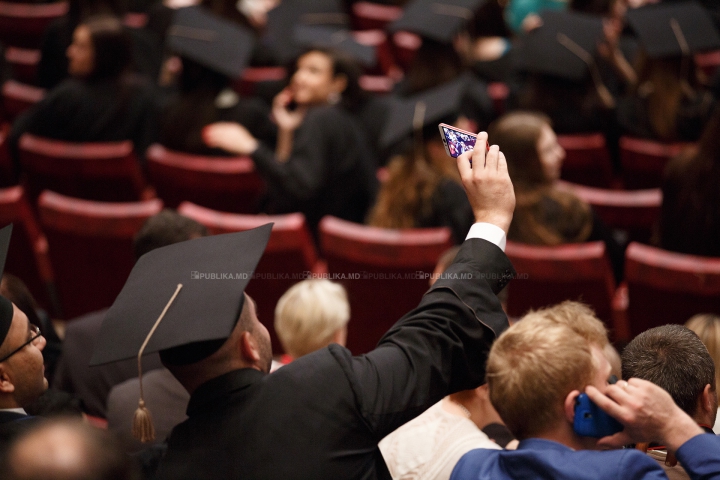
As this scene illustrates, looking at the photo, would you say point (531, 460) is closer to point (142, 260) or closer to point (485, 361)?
point (485, 361)

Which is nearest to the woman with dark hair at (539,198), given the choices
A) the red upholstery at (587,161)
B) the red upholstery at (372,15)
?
the red upholstery at (587,161)

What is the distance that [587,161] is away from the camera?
4762mm

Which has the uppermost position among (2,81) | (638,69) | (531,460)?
(531,460)

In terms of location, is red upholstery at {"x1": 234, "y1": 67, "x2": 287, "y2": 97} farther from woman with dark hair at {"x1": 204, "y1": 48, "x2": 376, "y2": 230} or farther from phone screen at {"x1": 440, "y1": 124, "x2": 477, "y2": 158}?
phone screen at {"x1": 440, "y1": 124, "x2": 477, "y2": 158}

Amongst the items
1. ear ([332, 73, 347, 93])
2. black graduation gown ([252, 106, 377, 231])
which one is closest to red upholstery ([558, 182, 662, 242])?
black graduation gown ([252, 106, 377, 231])

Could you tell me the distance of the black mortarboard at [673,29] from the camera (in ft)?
15.6

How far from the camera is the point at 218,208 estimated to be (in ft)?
14.6

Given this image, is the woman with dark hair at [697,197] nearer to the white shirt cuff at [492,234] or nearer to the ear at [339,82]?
the ear at [339,82]

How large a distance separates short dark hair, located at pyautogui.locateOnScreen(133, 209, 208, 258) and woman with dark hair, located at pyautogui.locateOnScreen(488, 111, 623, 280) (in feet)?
4.59

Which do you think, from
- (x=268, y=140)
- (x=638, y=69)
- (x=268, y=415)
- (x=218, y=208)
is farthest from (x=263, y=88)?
(x=268, y=415)

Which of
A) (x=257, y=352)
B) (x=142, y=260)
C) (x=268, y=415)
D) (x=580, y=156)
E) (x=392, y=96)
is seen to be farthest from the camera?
(x=392, y=96)

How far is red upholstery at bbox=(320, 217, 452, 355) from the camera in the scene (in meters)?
3.17

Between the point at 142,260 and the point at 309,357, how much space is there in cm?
49

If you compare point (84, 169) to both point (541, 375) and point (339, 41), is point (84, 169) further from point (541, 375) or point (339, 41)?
point (541, 375)
